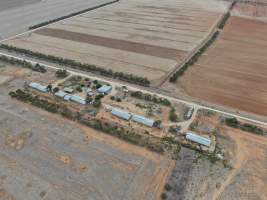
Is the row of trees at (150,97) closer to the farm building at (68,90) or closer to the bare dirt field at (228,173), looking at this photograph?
the bare dirt field at (228,173)

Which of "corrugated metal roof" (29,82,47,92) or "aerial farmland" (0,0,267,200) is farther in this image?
"corrugated metal roof" (29,82,47,92)

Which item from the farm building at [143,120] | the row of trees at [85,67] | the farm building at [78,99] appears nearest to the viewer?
the farm building at [143,120]

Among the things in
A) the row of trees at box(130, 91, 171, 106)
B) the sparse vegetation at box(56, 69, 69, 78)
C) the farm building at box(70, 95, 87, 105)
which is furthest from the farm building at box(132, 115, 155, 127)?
the sparse vegetation at box(56, 69, 69, 78)

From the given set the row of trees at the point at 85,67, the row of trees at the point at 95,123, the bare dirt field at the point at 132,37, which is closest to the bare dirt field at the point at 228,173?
the row of trees at the point at 95,123

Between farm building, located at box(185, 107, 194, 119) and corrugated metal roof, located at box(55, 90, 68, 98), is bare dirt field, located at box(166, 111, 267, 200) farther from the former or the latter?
corrugated metal roof, located at box(55, 90, 68, 98)

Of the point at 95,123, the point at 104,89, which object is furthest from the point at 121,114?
the point at 104,89

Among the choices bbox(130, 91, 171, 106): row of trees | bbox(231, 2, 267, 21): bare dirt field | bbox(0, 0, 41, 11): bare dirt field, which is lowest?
bbox(130, 91, 171, 106): row of trees
